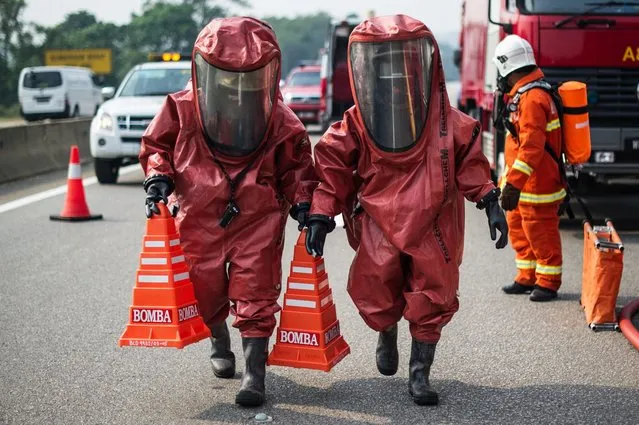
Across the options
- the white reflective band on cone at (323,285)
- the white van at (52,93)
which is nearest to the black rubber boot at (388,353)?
the white reflective band on cone at (323,285)

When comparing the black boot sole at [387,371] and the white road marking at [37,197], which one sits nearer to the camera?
the black boot sole at [387,371]

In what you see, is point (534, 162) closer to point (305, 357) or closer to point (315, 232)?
point (315, 232)

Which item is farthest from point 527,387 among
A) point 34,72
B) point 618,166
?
point 34,72

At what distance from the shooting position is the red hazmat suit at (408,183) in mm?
5613

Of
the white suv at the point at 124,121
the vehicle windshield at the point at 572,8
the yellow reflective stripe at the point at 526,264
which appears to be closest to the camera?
the yellow reflective stripe at the point at 526,264

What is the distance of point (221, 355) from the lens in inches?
242

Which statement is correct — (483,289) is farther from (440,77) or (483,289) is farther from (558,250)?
(440,77)

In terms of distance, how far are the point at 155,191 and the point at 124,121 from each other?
11.5m

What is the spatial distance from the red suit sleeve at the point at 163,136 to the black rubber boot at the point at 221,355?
896 millimetres

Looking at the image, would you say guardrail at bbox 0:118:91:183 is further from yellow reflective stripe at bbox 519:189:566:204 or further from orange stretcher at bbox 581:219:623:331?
orange stretcher at bbox 581:219:623:331

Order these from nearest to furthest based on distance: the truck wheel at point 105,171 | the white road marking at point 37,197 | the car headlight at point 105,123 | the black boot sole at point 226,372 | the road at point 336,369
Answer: the road at point 336,369
the black boot sole at point 226,372
the white road marking at point 37,197
the car headlight at point 105,123
the truck wheel at point 105,171

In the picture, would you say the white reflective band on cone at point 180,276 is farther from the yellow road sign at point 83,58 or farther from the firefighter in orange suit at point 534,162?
the yellow road sign at point 83,58

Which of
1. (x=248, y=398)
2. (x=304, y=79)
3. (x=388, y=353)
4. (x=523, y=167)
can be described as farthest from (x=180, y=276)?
(x=304, y=79)

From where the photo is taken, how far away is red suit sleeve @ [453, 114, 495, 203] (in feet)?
18.5
